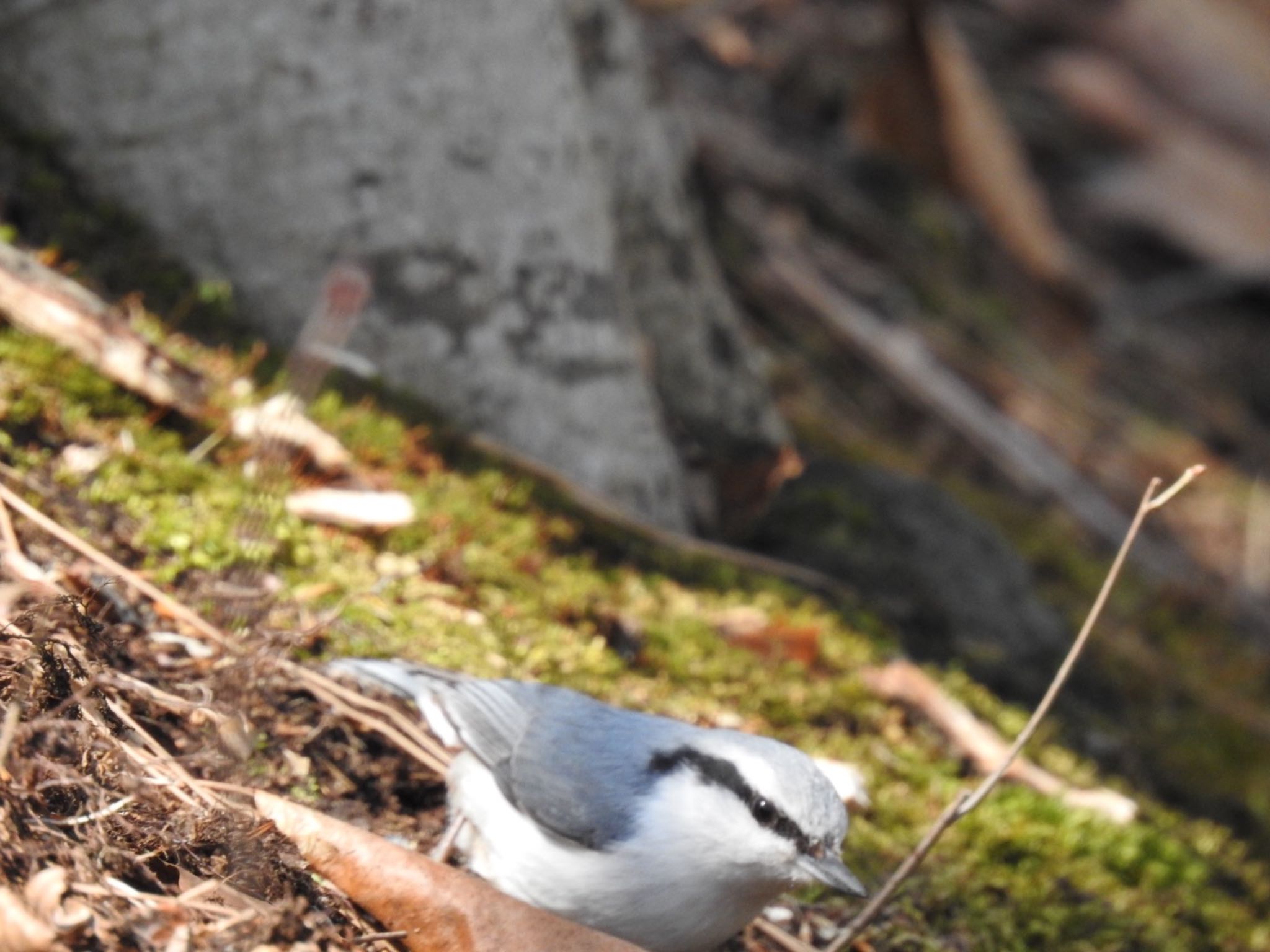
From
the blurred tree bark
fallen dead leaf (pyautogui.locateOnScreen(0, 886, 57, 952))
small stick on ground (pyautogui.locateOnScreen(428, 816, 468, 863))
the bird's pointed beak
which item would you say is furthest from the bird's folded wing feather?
the blurred tree bark

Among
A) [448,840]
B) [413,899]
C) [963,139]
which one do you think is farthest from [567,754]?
[963,139]

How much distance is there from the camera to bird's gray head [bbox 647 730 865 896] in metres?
2.16

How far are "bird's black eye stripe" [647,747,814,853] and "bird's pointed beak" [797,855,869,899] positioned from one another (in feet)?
0.07

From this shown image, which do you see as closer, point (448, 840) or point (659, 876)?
point (659, 876)

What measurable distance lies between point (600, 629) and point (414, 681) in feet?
2.36

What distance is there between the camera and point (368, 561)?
2.98 meters

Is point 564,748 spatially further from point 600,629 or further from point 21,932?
point 21,932

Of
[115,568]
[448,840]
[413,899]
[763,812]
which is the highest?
[115,568]

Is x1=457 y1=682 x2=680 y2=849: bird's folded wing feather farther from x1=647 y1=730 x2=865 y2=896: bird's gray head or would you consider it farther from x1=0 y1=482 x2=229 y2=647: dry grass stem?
x1=0 y1=482 x2=229 y2=647: dry grass stem

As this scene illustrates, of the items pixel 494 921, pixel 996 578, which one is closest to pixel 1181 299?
pixel 996 578

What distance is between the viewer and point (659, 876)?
2.19 meters

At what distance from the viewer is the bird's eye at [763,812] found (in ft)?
7.16

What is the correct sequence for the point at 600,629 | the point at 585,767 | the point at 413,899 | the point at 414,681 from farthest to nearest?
1. the point at 600,629
2. the point at 414,681
3. the point at 585,767
4. the point at 413,899

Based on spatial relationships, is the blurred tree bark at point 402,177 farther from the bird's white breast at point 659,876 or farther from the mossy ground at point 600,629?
the bird's white breast at point 659,876
